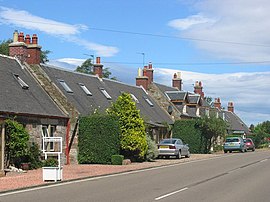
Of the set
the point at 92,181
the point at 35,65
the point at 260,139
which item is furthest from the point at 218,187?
the point at 260,139

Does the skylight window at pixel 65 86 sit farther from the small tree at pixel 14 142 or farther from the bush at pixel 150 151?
the small tree at pixel 14 142

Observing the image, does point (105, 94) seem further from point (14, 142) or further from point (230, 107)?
point (230, 107)

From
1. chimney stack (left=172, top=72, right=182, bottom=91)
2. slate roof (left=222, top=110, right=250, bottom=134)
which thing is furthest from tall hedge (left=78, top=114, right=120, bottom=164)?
slate roof (left=222, top=110, right=250, bottom=134)

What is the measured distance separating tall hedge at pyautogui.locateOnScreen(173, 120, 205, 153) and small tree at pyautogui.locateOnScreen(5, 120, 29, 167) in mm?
24542

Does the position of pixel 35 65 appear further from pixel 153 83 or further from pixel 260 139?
pixel 260 139

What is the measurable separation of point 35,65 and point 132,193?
65.2ft

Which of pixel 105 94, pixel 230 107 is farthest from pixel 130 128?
pixel 230 107

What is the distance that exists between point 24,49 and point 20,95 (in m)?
6.31

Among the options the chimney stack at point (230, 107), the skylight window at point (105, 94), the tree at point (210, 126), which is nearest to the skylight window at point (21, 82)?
the skylight window at point (105, 94)

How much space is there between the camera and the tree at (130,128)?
102 ft

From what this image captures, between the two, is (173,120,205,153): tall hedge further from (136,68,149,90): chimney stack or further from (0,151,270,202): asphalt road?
(0,151,270,202): asphalt road

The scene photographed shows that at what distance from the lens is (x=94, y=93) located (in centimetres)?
3809

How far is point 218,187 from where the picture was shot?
659 inches

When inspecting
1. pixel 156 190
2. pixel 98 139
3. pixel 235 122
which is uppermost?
pixel 235 122
